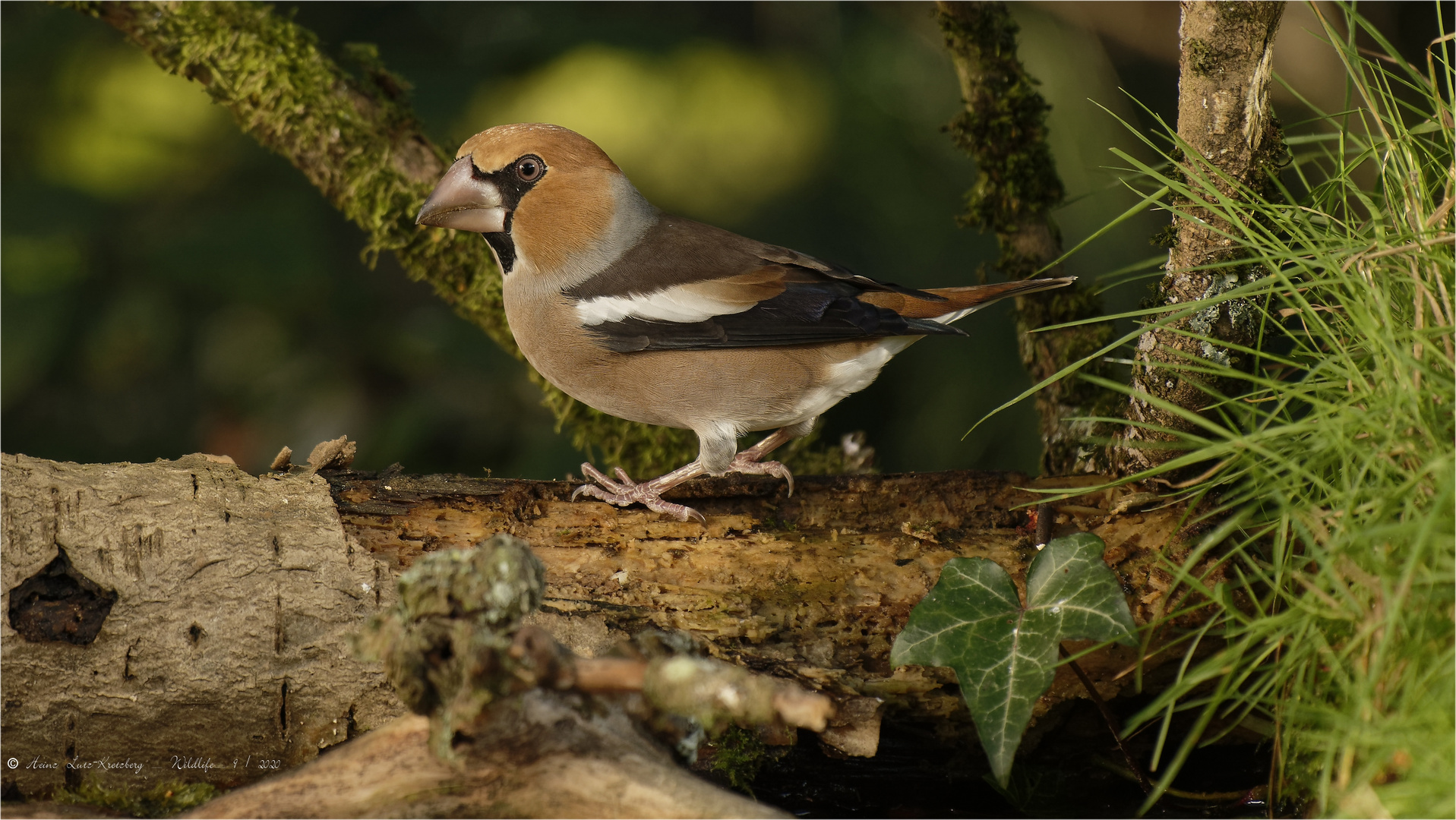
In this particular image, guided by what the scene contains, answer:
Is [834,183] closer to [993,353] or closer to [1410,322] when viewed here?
[993,353]

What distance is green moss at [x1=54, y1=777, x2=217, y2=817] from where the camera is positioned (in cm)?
226

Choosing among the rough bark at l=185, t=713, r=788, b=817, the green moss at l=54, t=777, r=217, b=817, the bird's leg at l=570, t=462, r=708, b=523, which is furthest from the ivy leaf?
the green moss at l=54, t=777, r=217, b=817

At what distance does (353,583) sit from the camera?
2590 mm

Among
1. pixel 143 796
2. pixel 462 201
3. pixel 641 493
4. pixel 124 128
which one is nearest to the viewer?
pixel 143 796

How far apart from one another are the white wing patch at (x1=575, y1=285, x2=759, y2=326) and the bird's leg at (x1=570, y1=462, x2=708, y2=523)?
20.5 inches

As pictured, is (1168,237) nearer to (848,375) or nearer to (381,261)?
(848,375)

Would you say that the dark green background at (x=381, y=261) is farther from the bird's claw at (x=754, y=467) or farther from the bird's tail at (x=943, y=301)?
the bird's tail at (x=943, y=301)

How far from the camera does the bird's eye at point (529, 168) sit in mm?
3520

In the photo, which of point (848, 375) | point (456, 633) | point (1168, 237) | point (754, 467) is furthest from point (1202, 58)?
point (456, 633)

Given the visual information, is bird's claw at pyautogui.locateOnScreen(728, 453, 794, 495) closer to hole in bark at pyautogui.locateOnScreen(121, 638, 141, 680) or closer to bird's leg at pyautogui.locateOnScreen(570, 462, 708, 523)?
bird's leg at pyautogui.locateOnScreen(570, 462, 708, 523)

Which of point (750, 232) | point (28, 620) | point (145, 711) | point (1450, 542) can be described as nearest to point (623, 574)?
point (145, 711)

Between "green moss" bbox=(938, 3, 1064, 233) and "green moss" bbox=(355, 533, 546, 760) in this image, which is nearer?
"green moss" bbox=(355, 533, 546, 760)

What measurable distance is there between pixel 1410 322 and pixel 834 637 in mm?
1543

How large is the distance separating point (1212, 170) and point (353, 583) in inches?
96.1
